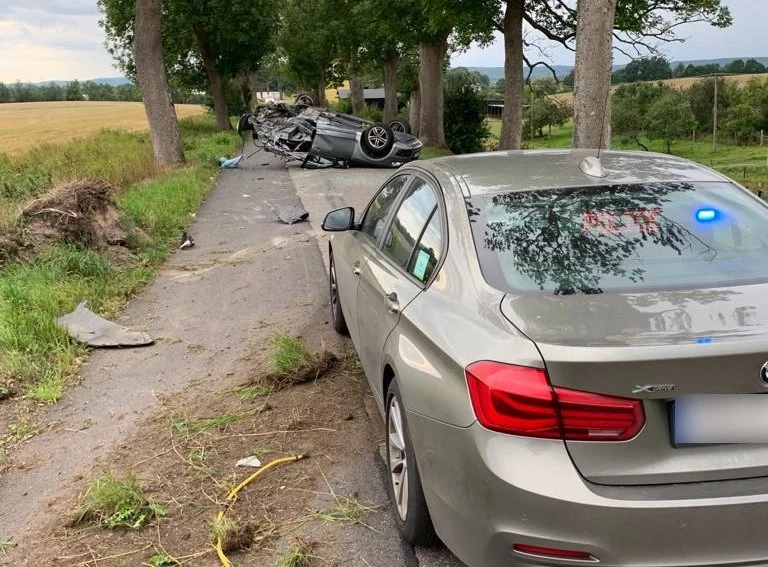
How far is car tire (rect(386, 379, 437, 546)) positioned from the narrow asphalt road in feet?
0.37

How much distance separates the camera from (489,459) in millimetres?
2250

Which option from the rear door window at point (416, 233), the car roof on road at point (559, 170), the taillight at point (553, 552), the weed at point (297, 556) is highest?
the car roof on road at point (559, 170)

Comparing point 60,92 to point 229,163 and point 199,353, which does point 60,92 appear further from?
point 199,353

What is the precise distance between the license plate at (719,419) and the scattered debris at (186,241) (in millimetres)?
8901

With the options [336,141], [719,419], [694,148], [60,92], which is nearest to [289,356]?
[719,419]

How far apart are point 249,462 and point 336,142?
15690mm

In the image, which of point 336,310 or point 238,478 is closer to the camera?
point 238,478

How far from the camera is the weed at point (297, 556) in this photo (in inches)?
117

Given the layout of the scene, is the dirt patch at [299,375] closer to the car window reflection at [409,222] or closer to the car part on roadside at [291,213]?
the car window reflection at [409,222]

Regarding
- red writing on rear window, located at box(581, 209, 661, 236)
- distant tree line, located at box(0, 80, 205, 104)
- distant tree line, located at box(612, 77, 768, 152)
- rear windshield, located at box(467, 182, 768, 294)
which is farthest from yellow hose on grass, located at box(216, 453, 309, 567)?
distant tree line, located at box(0, 80, 205, 104)

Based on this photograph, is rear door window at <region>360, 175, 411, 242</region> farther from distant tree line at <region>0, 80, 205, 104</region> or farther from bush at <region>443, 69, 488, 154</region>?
distant tree line at <region>0, 80, 205, 104</region>

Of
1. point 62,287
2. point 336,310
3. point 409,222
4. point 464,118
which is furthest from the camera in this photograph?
point 464,118

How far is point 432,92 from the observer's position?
25.4 meters

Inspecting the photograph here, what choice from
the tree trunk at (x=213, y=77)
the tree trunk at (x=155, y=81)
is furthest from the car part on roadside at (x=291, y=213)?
the tree trunk at (x=213, y=77)
